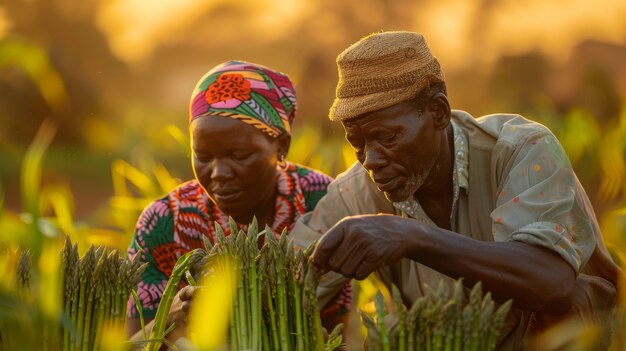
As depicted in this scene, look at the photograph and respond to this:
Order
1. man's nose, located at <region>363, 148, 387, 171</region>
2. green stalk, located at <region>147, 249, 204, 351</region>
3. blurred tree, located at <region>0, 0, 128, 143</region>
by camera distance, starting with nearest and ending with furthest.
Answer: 1. green stalk, located at <region>147, 249, 204, 351</region>
2. man's nose, located at <region>363, 148, 387, 171</region>
3. blurred tree, located at <region>0, 0, 128, 143</region>

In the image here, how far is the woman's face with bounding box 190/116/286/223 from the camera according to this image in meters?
3.35

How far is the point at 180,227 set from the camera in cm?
360

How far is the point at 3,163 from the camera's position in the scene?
14422 millimetres

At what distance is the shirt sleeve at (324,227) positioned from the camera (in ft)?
10.2

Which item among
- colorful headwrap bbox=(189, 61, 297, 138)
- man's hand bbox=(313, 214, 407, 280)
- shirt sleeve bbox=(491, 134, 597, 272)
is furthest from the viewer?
colorful headwrap bbox=(189, 61, 297, 138)

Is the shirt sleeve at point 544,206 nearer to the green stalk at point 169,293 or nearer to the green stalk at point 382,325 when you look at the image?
the green stalk at point 382,325

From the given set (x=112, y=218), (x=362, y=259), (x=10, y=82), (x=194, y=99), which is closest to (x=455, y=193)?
(x=362, y=259)

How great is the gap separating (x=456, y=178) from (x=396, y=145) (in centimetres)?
36

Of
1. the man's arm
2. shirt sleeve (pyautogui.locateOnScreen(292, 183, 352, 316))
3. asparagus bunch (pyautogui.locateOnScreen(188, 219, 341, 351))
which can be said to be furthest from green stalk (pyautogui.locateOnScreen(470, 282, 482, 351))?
shirt sleeve (pyautogui.locateOnScreen(292, 183, 352, 316))

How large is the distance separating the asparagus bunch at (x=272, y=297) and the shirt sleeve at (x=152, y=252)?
3.82 feet

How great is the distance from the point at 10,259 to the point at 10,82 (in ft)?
38.5

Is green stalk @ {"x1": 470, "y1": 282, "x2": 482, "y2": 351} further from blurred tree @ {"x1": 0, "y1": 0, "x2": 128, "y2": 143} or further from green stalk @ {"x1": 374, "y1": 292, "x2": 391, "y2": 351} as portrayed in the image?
blurred tree @ {"x1": 0, "y1": 0, "x2": 128, "y2": 143}

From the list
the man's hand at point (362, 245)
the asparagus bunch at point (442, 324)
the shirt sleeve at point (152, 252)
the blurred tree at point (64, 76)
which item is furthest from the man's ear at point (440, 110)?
the blurred tree at point (64, 76)

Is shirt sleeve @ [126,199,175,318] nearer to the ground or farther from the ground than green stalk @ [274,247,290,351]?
nearer to the ground
